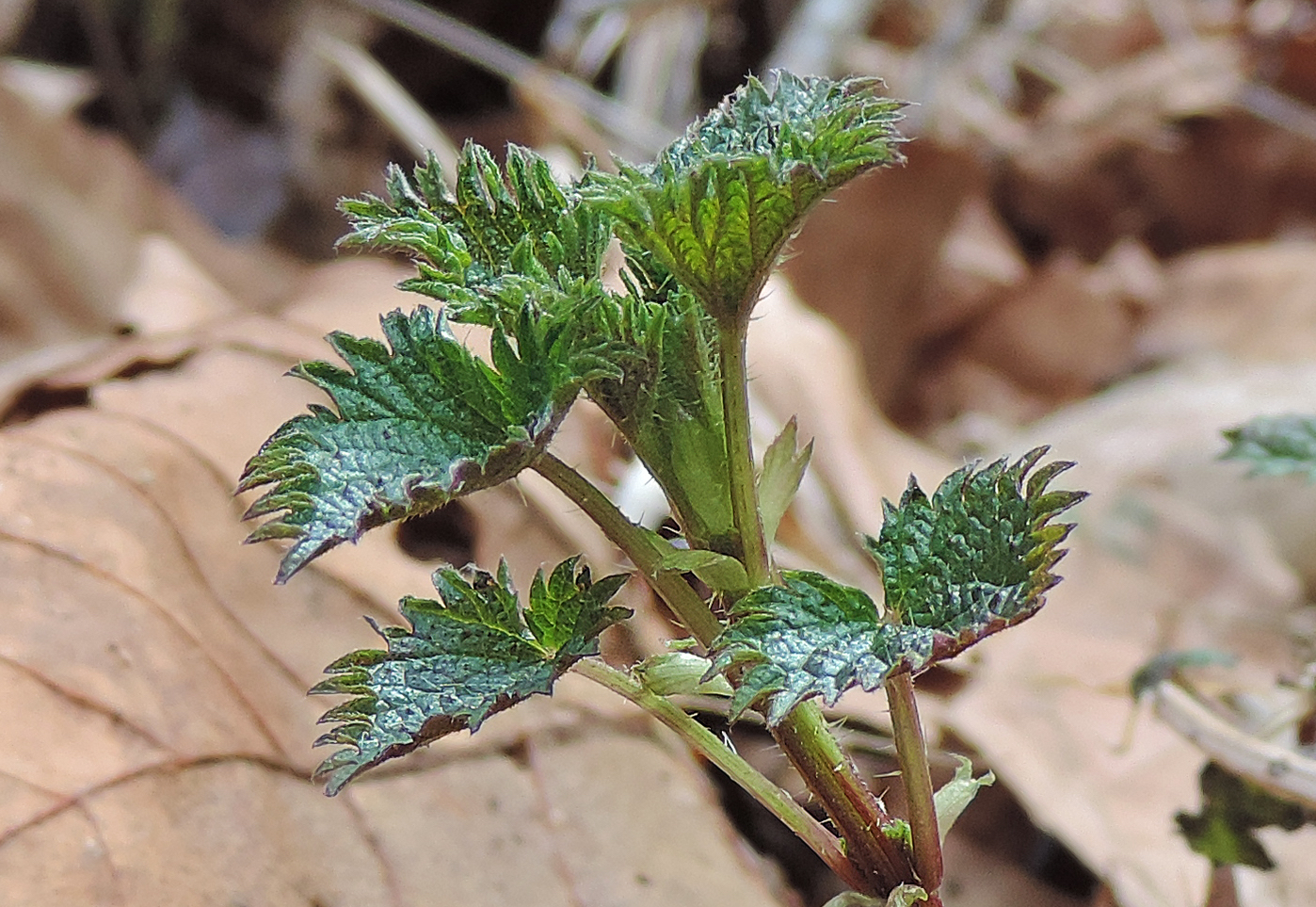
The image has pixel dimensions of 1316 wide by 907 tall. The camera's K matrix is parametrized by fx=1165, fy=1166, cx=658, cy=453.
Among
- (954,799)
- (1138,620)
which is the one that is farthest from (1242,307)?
(954,799)

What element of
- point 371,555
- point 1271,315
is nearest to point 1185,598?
point 1271,315

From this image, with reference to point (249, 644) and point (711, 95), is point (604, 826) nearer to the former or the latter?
point (249, 644)

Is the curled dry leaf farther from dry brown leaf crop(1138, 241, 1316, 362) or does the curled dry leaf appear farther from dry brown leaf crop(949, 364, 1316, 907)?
dry brown leaf crop(1138, 241, 1316, 362)

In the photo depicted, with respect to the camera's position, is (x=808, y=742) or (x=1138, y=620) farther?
(x=1138, y=620)

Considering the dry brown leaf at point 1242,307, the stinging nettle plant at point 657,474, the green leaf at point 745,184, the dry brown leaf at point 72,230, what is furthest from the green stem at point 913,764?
the dry brown leaf at point 1242,307

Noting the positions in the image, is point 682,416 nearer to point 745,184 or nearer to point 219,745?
point 745,184
